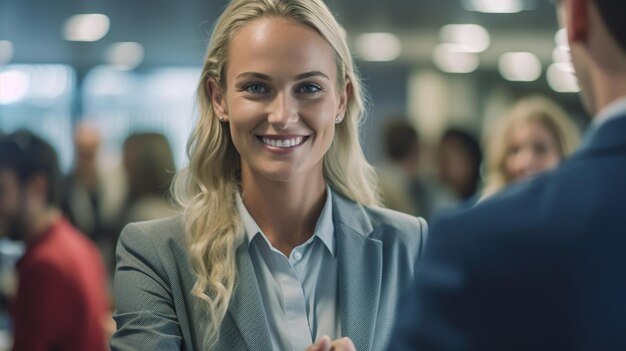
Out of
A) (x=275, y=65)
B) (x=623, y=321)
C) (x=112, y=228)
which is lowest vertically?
(x=112, y=228)

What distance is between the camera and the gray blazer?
6.35 feet

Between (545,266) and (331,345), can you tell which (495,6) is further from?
(545,266)

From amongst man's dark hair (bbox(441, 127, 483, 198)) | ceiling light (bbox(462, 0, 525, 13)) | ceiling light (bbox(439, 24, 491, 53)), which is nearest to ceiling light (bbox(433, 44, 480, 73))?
ceiling light (bbox(439, 24, 491, 53))

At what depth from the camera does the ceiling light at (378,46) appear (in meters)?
15.1

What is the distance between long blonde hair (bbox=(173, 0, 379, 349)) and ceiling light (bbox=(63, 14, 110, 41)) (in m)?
11.4

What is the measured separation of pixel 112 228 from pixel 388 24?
915 cm

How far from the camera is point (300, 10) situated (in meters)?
2.05

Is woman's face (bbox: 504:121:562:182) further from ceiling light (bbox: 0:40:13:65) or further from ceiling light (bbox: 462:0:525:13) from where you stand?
ceiling light (bbox: 0:40:13:65)

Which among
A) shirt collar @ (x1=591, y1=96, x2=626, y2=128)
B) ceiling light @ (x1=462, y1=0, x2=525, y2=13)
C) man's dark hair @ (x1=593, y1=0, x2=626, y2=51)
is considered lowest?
shirt collar @ (x1=591, y1=96, x2=626, y2=128)

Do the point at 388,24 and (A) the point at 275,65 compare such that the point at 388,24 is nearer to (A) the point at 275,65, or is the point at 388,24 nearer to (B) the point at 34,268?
(B) the point at 34,268

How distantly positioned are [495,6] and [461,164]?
22.3ft

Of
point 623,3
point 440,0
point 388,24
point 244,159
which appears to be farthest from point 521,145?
point 388,24

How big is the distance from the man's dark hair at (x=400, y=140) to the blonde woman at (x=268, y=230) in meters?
4.07

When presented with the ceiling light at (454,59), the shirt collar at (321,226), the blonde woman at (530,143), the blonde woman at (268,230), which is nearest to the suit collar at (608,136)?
the blonde woman at (268,230)
